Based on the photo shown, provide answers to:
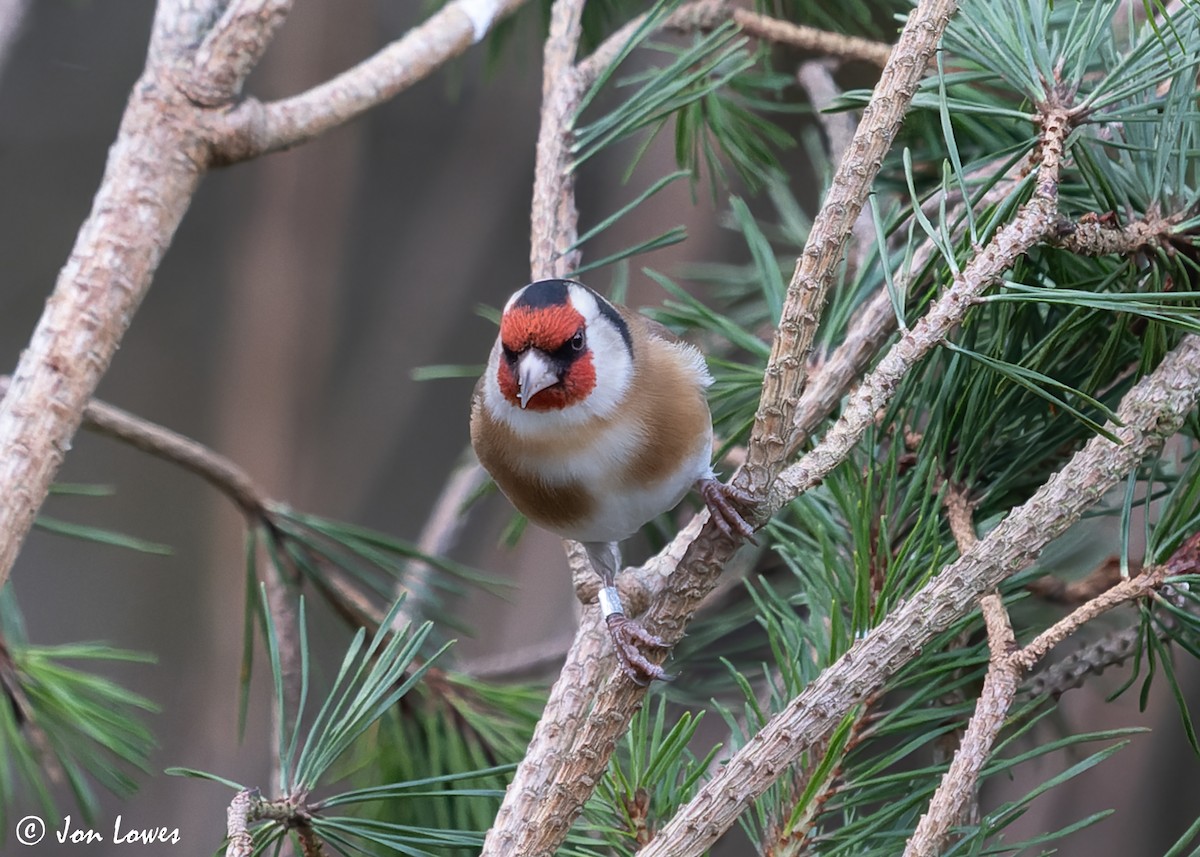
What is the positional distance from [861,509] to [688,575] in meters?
0.14

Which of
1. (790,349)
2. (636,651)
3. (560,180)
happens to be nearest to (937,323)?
(790,349)

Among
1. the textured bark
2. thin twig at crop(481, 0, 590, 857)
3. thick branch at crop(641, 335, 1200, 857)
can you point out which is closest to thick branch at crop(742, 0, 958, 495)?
thick branch at crop(641, 335, 1200, 857)

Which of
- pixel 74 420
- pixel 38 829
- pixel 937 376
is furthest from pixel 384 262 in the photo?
pixel 937 376

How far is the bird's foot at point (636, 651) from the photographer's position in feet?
1.77

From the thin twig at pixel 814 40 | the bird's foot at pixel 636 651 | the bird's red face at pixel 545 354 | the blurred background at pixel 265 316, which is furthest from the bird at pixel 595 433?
the blurred background at pixel 265 316

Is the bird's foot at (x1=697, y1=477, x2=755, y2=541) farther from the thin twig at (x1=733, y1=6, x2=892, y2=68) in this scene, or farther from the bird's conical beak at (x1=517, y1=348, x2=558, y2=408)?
the thin twig at (x1=733, y1=6, x2=892, y2=68)

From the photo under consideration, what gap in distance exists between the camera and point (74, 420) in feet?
2.62

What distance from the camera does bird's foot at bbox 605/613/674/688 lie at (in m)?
0.54

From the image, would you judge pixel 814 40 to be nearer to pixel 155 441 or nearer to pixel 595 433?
pixel 595 433

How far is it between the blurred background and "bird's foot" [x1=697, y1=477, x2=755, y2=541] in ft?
6.20

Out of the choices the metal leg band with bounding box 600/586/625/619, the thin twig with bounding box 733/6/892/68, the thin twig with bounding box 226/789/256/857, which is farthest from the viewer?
the thin twig with bounding box 733/6/892/68

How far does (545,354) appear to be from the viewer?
2.65 ft

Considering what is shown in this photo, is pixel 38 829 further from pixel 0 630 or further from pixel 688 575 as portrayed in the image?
pixel 688 575

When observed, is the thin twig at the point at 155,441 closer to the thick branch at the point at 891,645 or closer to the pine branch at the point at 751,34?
the pine branch at the point at 751,34
